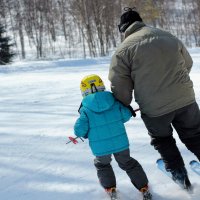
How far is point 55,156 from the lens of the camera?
14.7 ft

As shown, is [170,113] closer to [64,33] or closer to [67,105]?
[67,105]

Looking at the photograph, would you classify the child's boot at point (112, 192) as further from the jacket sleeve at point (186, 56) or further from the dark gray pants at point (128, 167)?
the jacket sleeve at point (186, 56)

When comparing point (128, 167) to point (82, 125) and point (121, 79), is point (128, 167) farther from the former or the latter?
Result: point (121, 79)

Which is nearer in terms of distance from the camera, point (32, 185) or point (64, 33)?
point (32, 185)

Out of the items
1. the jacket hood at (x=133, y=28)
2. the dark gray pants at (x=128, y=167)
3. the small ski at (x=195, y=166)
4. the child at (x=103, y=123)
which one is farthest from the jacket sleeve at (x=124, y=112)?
the small ski at (x=195, y=166)

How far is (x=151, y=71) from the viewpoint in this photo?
290 cm

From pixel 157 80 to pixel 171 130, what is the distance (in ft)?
1.56

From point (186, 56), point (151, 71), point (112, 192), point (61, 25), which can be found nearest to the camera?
point (151, 71)

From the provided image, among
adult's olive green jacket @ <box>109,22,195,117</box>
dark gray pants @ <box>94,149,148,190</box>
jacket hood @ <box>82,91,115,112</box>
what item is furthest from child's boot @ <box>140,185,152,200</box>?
jacket hood @ <box>82,91,115,112</box>

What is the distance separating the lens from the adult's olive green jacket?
113 inches

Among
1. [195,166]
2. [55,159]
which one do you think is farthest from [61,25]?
[195,166]

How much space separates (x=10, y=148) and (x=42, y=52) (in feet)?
114

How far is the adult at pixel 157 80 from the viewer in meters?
2.89

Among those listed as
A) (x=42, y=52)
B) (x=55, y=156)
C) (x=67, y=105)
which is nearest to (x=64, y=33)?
(x=42, y=52)
